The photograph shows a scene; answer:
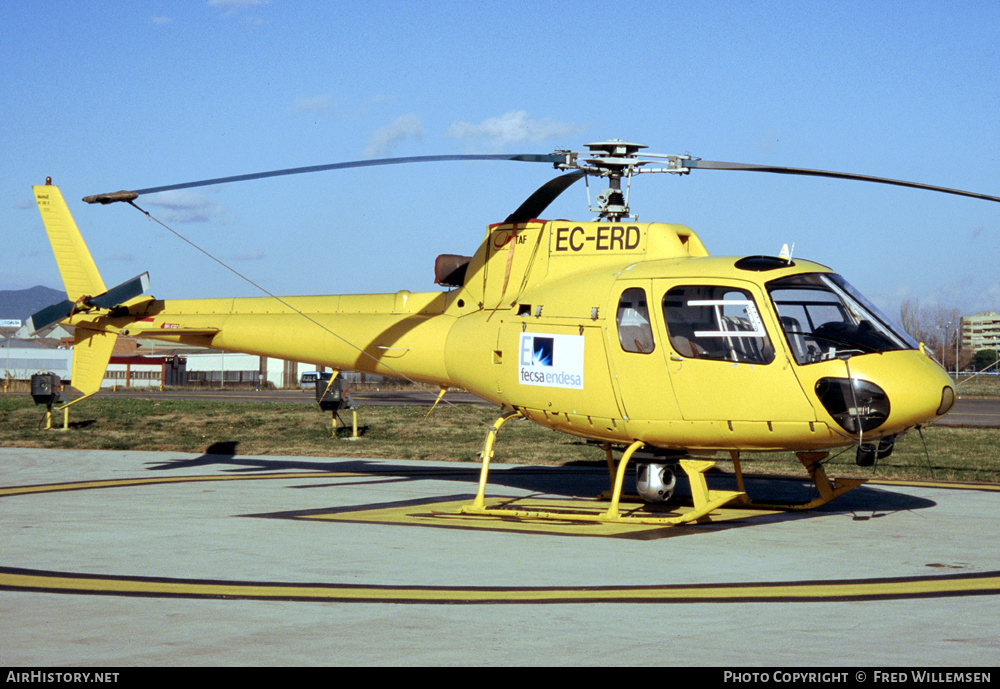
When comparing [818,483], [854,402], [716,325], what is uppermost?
[716,325]

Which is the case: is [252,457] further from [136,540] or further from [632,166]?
[632,166]

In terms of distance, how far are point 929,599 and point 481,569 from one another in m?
4.06

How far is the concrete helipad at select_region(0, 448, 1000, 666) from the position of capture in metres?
6.36

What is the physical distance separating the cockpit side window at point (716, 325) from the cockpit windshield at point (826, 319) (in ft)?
1.06

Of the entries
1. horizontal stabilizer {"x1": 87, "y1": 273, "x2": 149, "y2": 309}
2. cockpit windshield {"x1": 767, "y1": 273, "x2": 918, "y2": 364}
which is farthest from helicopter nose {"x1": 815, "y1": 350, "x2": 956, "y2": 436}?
horizontal stabilizer {"x1": 87, "y1": 273, "x2": 149, "y2": 309}

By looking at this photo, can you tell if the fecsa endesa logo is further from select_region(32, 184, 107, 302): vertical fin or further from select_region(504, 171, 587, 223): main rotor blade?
select_region(32, 184, 107, 302): vertical fin

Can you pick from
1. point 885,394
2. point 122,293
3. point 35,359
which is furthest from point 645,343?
point 35,359

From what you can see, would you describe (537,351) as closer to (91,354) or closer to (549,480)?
(549,480)

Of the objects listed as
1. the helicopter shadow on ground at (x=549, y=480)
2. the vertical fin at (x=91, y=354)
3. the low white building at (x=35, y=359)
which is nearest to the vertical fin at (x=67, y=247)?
the vertical fin at (x=91, y=354)

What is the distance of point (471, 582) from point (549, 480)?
1012cm

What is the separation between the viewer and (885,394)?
11016mm

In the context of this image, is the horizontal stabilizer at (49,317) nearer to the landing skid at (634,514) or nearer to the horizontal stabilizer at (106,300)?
the horizontal stabilizer at (106,300)

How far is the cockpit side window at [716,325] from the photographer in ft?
38.4
